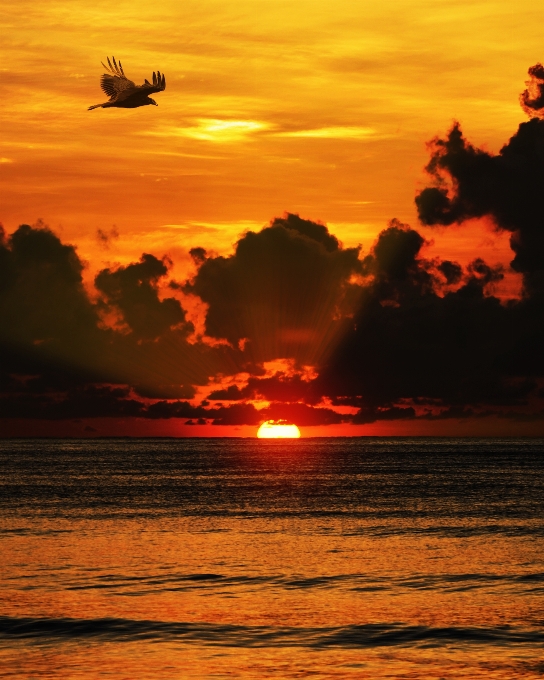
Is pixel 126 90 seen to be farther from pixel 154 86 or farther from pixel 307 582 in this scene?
pixel 307 582

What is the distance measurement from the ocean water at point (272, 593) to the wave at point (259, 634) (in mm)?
107

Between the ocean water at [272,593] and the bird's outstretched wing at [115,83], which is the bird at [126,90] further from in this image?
the ocean water at [272,593]

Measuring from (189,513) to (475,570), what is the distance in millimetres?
38135

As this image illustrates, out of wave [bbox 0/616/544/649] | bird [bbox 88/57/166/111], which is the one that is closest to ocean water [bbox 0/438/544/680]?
wave [bbox 0/616/544/649]

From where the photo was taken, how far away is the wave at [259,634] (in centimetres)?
3478

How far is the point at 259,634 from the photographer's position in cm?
3600

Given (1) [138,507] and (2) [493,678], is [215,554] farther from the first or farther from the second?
(1) [138,507]

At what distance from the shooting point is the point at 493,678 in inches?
1182

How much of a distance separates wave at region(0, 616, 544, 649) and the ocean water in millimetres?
107

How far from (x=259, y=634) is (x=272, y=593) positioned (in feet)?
25.7

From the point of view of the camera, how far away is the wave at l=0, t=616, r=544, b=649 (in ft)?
114

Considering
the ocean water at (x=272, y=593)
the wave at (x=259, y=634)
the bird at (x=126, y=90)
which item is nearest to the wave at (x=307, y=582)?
the ocean water at (x=272, y=593)

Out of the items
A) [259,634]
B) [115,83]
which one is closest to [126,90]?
[115,83]

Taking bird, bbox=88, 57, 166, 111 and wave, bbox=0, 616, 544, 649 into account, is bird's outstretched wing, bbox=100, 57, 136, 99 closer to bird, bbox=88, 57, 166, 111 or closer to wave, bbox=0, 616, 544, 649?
bird, bbox=88, 57, 166, 111
